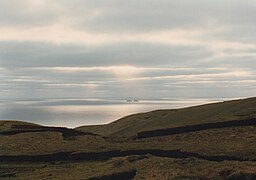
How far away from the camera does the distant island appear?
92.0ft

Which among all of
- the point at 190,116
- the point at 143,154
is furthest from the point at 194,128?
the point at 190,116

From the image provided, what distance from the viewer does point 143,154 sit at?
124ft

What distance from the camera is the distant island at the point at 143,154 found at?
2805 cm

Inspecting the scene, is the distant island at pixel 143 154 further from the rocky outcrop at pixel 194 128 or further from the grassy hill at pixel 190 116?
the grassy hill at pixel 190 116

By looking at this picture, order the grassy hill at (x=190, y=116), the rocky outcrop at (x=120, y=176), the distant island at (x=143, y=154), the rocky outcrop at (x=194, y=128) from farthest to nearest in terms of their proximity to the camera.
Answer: the grassy hill at (x=190, y=116) → the rocky outcrop at (x=194, y=128) → the rocky outcrop at (x=120, y=176) → the distant island at (x=143, y=154)

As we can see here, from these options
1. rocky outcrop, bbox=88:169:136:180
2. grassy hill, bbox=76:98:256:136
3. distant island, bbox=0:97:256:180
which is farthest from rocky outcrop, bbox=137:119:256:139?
rocky outcrop, bbox=88:169:136:180

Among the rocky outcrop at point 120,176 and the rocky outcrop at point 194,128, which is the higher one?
the rocky outcrop at point 194,128

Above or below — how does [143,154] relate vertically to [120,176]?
above

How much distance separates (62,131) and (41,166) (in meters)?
20.8

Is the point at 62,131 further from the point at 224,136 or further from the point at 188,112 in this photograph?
the point at 188,112

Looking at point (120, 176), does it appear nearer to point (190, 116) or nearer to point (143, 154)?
point (143, 154)

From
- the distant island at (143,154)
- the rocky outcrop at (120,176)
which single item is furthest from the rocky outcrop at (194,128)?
the rocky outcrop at (120,176)

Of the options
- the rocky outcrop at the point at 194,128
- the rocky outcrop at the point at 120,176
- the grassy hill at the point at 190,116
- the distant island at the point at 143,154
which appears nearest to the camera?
the distant island at the point at 143,154

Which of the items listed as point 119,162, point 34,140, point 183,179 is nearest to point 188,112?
point 34,140
